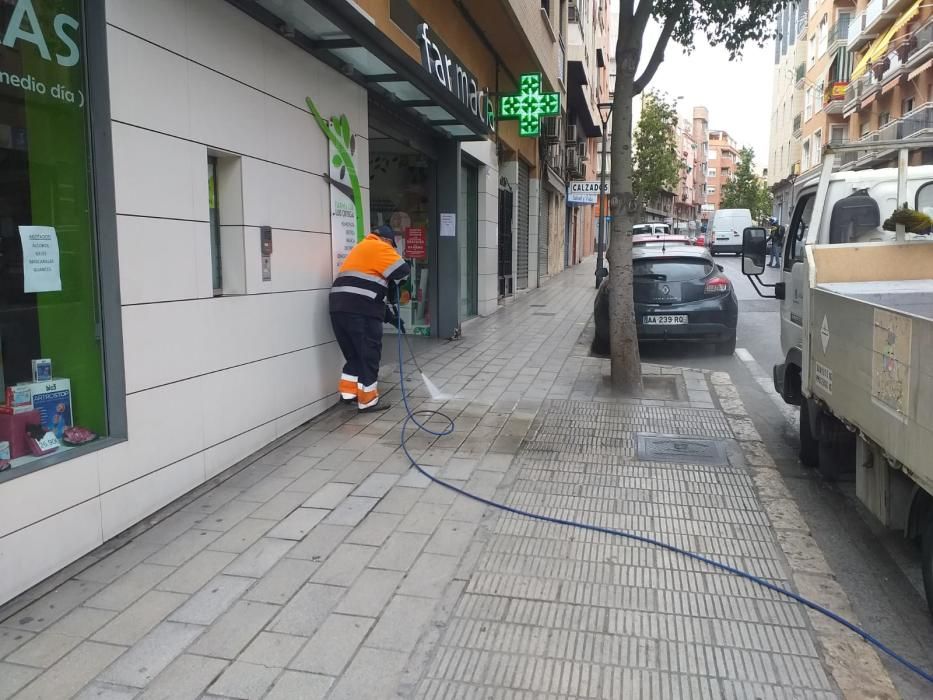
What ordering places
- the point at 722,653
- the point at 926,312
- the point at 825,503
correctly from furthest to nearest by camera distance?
the point at 825,503
the point at 926,312
the point at 722,653

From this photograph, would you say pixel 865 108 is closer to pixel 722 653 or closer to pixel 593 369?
pixel 593 369

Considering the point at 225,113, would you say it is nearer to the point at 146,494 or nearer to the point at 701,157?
the point at 146,494

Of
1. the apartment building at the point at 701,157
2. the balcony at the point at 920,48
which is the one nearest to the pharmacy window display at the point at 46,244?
the balcony at the point at 920,48

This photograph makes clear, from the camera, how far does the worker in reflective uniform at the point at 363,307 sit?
→ 22.5ft

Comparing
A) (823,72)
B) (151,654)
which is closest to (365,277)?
(151,654)

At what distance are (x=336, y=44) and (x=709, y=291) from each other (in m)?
6.18

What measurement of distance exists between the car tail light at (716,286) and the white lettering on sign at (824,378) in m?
5.61

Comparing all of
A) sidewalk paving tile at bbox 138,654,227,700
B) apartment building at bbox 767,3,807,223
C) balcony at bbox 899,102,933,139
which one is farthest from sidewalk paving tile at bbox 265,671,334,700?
apartment building at bbox 767,3,807,223

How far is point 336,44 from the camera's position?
6.48 metres

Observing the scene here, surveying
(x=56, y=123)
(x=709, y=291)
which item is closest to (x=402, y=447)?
(x=56, y=123)

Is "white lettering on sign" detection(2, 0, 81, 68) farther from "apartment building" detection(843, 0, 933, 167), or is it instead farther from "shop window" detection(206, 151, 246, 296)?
"apartment building" detection(843, 0, 933, 167)

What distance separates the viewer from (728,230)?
41.6 m

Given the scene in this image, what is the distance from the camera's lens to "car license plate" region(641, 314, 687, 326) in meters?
10.2

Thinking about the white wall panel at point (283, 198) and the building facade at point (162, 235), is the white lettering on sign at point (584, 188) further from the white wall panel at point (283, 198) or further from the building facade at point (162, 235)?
the white wall panel at point (283, 198)
